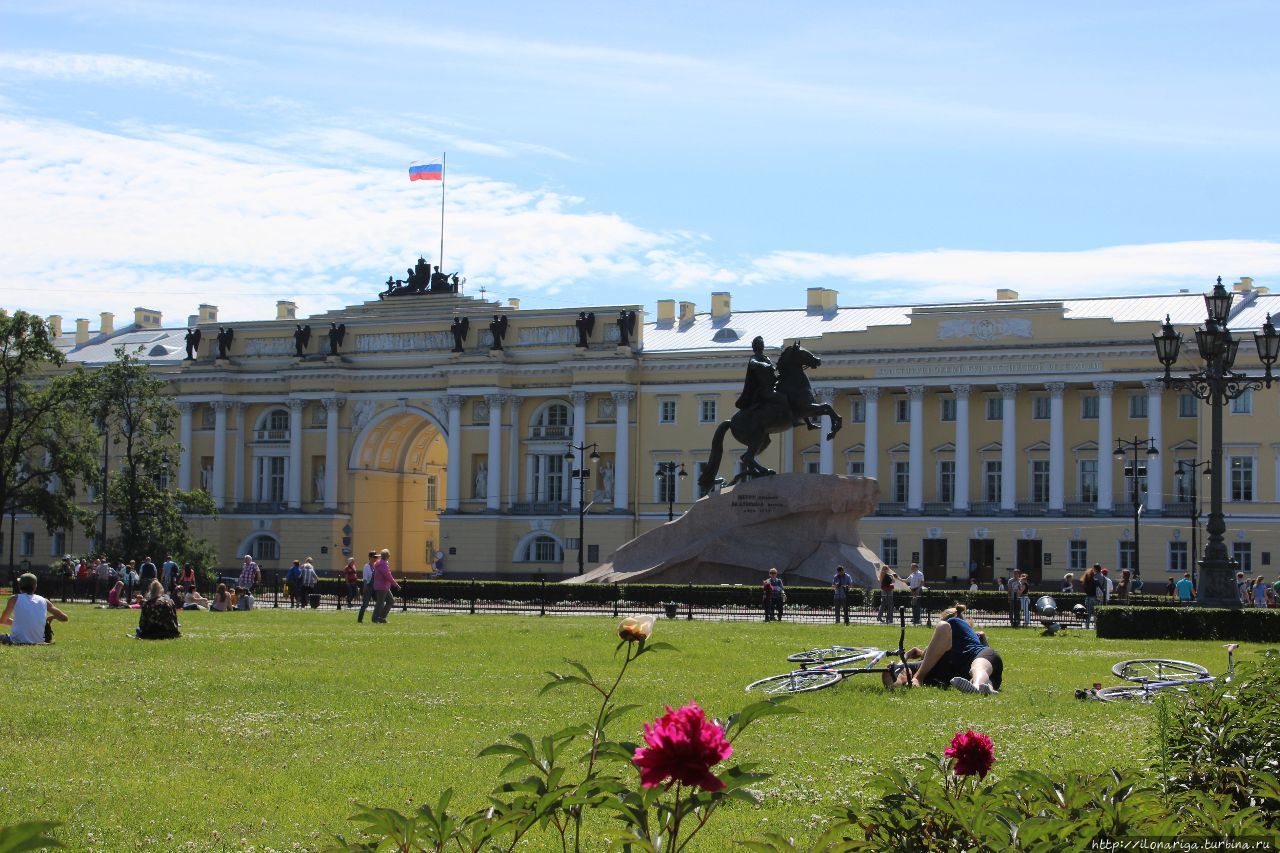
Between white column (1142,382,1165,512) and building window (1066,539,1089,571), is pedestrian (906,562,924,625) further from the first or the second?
white column (1142,382,1165,512)

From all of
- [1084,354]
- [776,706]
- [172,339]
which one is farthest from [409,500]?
[776,706]

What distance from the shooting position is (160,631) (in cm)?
2297

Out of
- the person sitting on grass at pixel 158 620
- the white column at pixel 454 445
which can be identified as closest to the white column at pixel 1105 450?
the white column at pixel 454 445

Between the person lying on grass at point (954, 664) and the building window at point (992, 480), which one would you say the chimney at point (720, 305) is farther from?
the person lying on grass at point (954, 664)

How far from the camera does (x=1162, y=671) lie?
17.1 meters

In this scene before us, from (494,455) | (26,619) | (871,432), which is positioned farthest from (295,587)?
(871,432)

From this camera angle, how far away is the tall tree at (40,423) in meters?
56.5

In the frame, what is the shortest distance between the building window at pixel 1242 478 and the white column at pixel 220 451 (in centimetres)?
4896

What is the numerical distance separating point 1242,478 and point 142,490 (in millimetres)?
44293

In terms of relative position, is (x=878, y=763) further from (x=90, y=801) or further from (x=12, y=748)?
(x=12, y=748)

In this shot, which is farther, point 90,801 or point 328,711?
point 328,711

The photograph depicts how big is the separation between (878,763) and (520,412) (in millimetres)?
70833

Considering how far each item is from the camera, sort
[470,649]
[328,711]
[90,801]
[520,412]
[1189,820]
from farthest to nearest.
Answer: [520,412], [470,649], [328,711], [90,801], [1189,820]

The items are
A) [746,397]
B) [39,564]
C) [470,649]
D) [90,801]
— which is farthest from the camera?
[39,564]
